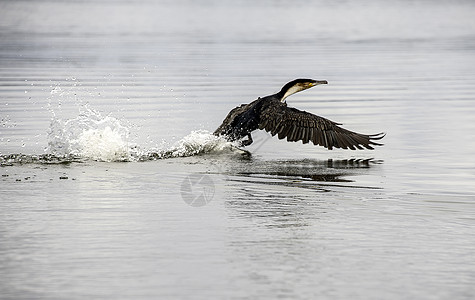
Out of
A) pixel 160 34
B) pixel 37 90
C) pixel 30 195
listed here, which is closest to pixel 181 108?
pixel 37 90

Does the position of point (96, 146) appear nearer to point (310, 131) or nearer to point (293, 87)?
point (310, 131)

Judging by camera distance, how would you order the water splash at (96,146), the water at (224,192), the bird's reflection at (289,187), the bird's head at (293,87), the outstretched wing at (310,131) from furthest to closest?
the bird's head at (293,87), the outstretched wing at (310,131), the water splash at (96,146), the bird's reflection at (289,187), the water at (224,192)

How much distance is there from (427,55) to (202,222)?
24.2 metres

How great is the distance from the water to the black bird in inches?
8.4

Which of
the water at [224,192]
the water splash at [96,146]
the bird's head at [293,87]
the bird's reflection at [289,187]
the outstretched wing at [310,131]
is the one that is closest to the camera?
the water at [224,192]

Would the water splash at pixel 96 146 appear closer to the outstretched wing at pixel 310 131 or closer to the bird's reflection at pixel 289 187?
the bird's reflection at pixel 289 187

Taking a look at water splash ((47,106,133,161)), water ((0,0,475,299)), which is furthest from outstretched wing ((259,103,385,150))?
water splash ((47,106,133,161))

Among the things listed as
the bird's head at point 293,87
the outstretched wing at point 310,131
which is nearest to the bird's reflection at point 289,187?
the outstretched wing at point 310,131

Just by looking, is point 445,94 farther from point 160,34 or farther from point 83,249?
point 160,34

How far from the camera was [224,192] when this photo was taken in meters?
10.3

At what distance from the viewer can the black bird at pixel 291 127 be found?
12.8m

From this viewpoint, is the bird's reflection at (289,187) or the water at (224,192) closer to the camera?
the water at (224,192)

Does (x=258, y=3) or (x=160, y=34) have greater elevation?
(x=258, y=3)

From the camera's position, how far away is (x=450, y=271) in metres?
7.27
